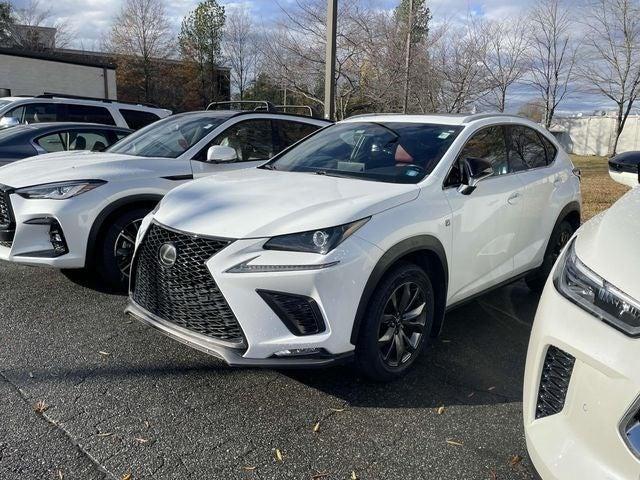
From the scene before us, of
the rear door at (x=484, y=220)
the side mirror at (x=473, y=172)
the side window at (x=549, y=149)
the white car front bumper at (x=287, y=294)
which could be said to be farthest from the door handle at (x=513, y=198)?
the white car front bumper at (x=287, y=294)

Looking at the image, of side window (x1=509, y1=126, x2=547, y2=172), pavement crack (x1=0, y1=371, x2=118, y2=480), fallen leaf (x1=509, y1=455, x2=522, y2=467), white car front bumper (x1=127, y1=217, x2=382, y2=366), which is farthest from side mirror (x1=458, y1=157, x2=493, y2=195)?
pavement crack (x1=0, y1=371, x2=118, y2=480)

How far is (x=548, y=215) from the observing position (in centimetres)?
455

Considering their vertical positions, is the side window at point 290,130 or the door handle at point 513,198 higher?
the side window at point 290,130

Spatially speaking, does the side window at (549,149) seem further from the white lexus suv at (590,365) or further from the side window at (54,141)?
the side window at (54,141)

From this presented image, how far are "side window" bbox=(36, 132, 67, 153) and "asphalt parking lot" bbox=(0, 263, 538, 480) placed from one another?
394 cm

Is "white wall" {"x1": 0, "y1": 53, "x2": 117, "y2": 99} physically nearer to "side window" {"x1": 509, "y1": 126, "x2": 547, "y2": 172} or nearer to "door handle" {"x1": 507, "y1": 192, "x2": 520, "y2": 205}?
"side window" {"x1": 509, "y1": 126, "x2": 547, "y2": 172}

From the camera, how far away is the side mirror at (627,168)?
3.35 meters

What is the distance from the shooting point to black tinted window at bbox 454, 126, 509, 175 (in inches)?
153

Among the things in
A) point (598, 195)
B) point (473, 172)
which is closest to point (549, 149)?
point (473, 172)

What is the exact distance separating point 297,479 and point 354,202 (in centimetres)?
145

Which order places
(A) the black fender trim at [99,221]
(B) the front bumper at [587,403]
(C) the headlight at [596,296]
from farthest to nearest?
(A) the black fender trim at [99,221], (C) the headlight at [596,296], (B) the front bumper at [587,403]

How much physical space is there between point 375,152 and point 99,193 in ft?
7.43

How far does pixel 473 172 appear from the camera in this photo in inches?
139

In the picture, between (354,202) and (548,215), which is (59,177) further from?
(548,215)
